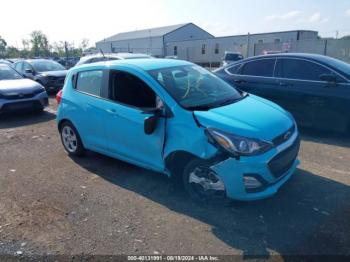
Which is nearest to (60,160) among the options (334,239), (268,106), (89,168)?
(89,168)

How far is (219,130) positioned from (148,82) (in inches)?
49.4

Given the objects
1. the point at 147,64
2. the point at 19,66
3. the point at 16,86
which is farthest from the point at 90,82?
the point at 19,66

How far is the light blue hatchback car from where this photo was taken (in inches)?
139

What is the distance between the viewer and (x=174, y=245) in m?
3.22

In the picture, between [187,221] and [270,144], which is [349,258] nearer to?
[270,144]

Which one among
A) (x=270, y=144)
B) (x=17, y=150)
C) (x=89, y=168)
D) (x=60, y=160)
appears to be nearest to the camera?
(x=270, y=144)

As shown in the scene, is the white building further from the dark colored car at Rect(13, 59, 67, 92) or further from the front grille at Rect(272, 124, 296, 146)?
the front grille at Rect(272, 124, 296, 146)

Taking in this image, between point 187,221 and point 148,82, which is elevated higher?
point 148,82

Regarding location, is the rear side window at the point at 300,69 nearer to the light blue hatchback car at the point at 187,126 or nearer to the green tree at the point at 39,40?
the light blue hatchback car at the point at 187,126

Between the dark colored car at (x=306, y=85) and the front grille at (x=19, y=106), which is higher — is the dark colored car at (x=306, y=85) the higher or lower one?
the higher one

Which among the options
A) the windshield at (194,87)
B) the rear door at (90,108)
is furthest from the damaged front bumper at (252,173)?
the rear door at (90,108)

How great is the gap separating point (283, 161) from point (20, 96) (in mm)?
7871

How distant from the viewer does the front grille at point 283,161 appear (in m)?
3.58

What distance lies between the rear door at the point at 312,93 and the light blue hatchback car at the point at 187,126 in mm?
2313
